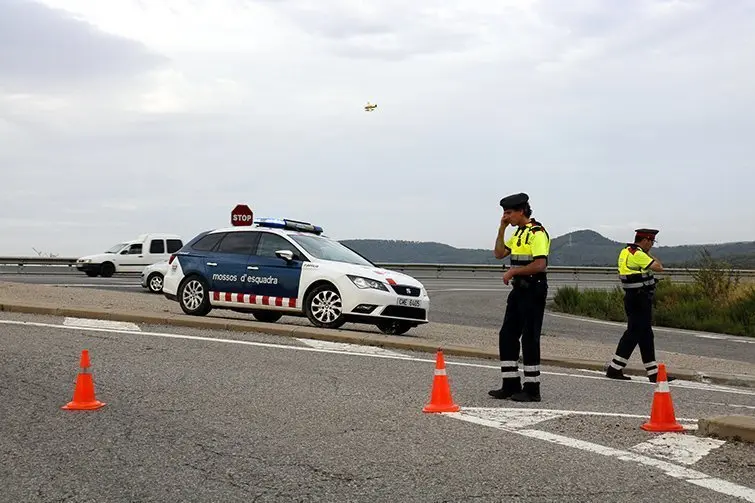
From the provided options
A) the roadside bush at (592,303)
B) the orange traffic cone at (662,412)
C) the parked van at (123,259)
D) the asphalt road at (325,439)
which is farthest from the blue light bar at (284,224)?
the parked van at (123,259)

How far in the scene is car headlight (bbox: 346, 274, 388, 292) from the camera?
15.3 meters

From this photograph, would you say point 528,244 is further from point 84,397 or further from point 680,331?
point 680,331

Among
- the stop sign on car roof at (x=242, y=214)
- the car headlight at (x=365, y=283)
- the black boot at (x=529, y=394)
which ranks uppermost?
the stop sign on car roof at (x=242, y=214)

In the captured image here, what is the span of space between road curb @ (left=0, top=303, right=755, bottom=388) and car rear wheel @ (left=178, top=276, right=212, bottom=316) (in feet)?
2.46

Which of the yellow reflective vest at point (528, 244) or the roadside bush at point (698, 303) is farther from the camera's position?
the roadside bush at point (698, 303)

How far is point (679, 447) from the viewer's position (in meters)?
6.89

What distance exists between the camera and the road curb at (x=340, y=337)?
1339cm

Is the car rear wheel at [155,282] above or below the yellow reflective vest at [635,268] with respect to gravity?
below

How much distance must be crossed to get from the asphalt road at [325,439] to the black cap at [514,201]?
5.96 ft

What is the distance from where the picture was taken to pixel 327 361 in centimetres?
1162

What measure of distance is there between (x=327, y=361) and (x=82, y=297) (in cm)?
1209

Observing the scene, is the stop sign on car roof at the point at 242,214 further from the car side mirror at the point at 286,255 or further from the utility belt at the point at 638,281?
the utility belt at the point at 638,281

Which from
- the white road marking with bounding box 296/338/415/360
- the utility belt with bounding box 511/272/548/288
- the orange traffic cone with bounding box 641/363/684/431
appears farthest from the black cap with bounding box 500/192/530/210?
the white road marking with bounding box 296/338/415/360

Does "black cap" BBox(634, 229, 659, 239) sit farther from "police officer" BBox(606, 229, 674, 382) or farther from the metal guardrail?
the metal guardrail
